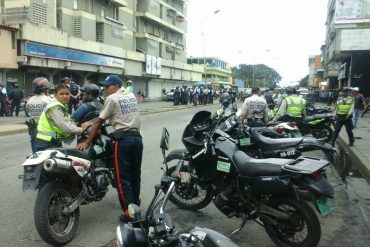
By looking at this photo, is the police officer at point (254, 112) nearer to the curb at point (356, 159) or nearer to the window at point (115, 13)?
the curb at point (356, 159)

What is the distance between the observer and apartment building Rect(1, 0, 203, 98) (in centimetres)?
2594

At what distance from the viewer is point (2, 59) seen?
2236cm

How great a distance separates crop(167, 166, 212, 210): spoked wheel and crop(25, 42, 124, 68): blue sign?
21.8m

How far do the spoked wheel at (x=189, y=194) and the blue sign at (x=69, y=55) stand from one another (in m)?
21.8

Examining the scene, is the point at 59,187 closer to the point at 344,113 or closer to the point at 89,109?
the point at 89,109

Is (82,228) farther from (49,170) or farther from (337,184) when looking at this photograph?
(337,184)

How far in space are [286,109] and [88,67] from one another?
24.7 m

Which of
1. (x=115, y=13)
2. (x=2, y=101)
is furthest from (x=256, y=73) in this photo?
(x=2, y=101)

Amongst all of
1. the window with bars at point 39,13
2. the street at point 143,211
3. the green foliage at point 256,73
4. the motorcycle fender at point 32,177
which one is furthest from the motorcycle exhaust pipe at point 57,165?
the green foliage at point 256,73

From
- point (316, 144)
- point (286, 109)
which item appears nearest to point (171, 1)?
point (286, 109)

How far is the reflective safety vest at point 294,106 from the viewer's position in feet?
33.5

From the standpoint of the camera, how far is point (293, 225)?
409 cm

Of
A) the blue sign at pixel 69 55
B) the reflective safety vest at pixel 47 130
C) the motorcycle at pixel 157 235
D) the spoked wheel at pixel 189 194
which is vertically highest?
the blue sign at pixel 69 55

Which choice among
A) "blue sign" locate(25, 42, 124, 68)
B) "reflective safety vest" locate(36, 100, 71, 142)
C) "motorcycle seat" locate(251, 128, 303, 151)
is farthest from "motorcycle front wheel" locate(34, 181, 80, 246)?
"blue sign" locate(25, 42, 124, 68)
